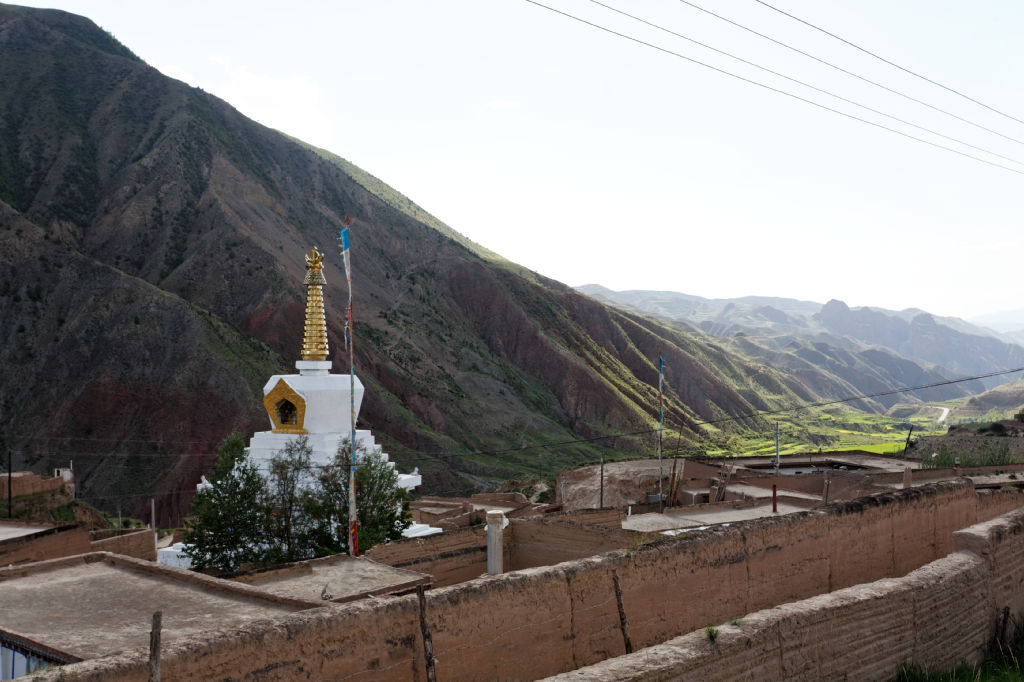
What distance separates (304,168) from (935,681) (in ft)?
319

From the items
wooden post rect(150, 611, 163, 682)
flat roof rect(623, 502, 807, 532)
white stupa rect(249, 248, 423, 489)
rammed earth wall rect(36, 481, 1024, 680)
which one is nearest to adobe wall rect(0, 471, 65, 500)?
white stupa rect(249, 248, 423, 489)

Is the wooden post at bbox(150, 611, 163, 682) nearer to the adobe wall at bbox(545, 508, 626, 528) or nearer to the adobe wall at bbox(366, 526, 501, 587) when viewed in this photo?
the adobe wall at bbox(366, 526, 501, 587)

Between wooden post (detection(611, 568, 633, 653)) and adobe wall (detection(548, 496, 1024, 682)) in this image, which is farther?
wooden post (detection(611, 568, 633, 653))

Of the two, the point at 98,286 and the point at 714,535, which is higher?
the point at 98,286

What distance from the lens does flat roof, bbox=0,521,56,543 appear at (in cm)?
1989

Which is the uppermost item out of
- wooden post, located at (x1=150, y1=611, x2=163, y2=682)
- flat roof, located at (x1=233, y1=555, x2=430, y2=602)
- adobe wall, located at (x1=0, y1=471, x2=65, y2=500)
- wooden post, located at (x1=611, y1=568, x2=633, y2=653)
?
wooden post, located at (x1=150, y1=611, x2=163, y2=682)

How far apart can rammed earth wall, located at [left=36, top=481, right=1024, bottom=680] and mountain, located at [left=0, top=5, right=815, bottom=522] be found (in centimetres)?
3828

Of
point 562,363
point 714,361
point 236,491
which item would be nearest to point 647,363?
point 562,363

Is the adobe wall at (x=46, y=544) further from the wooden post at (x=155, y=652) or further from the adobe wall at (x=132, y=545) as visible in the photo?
the wooden post at (x=155, y=652)

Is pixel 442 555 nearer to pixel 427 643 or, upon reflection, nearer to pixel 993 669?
pixel 427 643

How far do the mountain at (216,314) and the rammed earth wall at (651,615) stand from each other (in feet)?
126

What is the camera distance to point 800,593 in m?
11.8

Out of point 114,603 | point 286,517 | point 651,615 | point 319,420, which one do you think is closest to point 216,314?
point 319,420

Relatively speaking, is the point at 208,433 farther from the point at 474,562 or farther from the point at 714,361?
the point at 714,361
